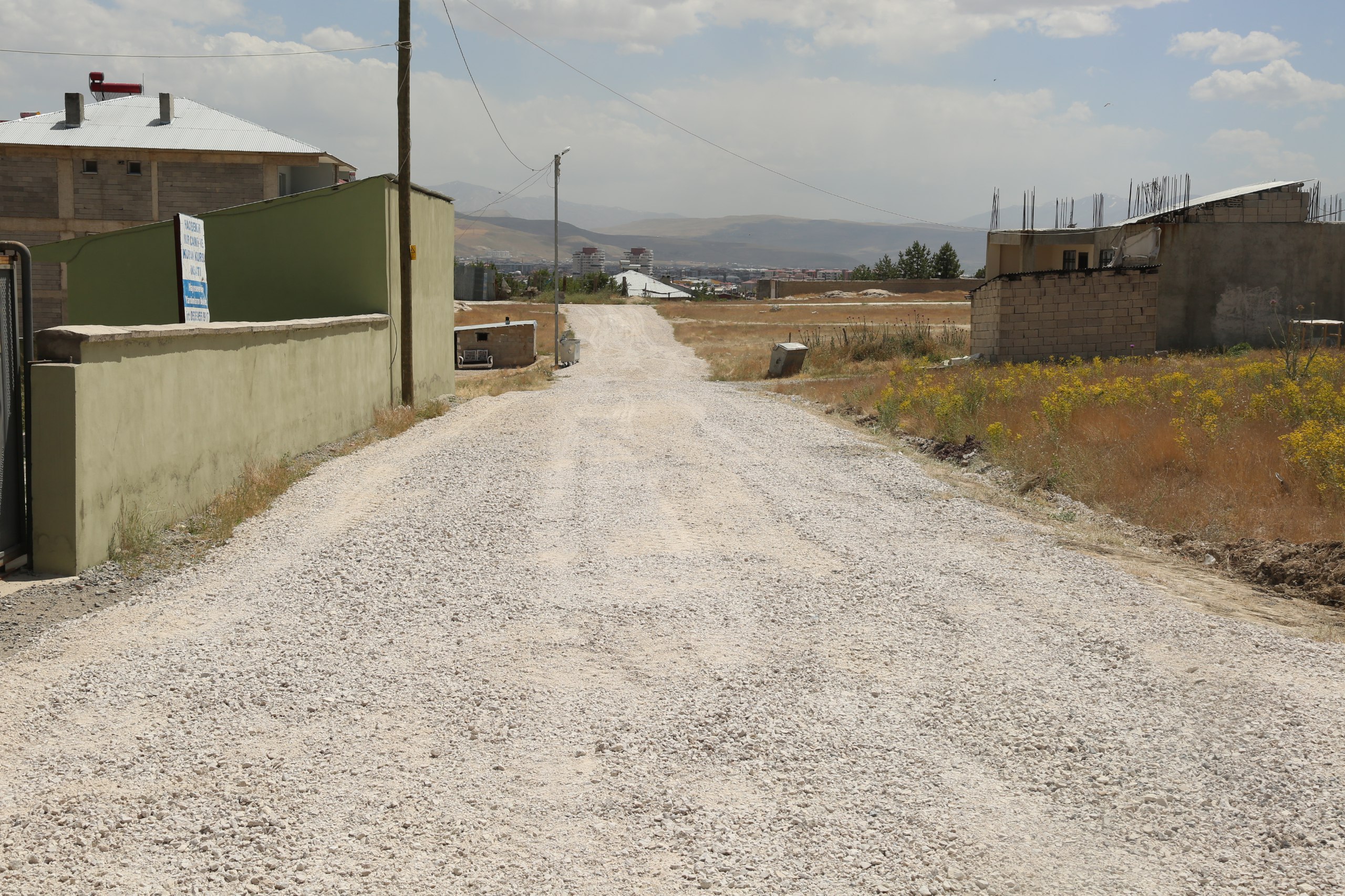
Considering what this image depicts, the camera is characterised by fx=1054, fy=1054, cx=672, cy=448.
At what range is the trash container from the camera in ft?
133

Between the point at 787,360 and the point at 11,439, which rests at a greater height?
the point at 787,360

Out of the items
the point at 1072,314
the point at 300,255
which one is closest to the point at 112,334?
the point at 300,255

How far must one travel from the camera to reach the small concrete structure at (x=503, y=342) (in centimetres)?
3825

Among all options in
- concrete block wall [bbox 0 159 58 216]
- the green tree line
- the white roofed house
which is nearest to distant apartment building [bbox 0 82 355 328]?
concrete block wall [bbox 0 159 58 216]

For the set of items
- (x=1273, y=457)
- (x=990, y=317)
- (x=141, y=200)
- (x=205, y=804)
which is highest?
(x=141, y=200)

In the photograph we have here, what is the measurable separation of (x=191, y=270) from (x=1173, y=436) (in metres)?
12.0

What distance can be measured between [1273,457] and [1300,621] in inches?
171

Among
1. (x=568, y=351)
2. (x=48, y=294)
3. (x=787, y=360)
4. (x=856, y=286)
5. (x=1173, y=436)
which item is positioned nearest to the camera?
(x=1173, y=436)

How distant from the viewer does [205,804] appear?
171 inches

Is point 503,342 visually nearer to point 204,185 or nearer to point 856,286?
point 204,185

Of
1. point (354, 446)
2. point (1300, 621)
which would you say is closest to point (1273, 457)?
point (1300, 621)

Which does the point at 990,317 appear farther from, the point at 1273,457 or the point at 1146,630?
the point at 1146,630

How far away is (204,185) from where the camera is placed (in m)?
42.6

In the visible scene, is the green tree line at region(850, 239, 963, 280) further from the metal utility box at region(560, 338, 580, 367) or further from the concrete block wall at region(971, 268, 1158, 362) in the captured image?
the concrete block wall at region(971, 268, 1158, 362)
